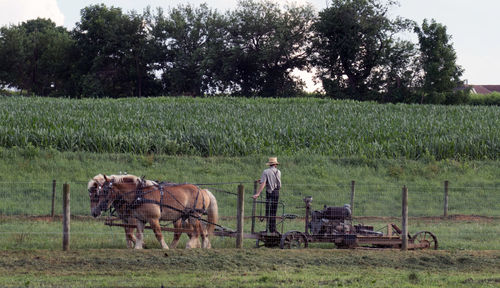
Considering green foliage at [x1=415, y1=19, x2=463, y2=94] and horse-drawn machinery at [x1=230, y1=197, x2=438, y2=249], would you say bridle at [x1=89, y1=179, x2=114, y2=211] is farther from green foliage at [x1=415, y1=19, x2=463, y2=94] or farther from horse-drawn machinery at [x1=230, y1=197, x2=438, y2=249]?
green foliage at [x1=415, y1=19, x2=463, y2=94]

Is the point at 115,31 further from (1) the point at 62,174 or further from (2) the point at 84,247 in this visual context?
(2) the point at 84,247

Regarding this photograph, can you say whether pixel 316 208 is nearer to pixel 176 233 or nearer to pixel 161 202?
pixel 176 233

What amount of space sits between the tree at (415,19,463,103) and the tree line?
95mm

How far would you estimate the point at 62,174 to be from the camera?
988 inches

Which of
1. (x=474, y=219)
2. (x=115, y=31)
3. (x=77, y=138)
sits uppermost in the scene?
(x=115, y=31)

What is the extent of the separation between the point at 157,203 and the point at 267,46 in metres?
54.4

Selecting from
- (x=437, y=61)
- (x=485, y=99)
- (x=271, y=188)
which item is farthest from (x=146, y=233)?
(x=485, y=99)

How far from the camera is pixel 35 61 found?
82625 mm

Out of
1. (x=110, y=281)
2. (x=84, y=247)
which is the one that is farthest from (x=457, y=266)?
(x=84, y=247)

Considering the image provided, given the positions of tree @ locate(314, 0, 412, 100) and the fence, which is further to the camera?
tree @ locate(314, 0, 412, 100)

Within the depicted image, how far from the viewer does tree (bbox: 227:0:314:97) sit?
222ft

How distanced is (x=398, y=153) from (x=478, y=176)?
4.02 m

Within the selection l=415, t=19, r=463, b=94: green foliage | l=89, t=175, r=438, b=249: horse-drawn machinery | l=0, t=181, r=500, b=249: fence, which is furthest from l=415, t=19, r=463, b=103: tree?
l=89, t=175, r=438, b=249: horse-drawn machinery

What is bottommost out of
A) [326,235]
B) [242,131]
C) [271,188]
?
[326,235]
